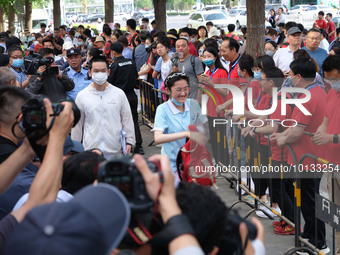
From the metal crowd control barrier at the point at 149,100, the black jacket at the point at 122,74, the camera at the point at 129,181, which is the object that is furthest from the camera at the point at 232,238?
the metal crowd control barrier at the point at 149,100

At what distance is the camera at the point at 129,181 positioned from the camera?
200 centimetres

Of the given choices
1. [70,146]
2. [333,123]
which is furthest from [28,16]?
[70,146]

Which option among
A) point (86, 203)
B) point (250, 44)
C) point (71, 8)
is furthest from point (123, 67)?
point (71, 8)

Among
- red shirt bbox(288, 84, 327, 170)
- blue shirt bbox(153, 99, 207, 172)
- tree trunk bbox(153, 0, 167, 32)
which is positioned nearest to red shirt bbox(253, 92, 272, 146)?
red shirt bbox(288, 84, 327, 170)

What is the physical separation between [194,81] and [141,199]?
24.7 feet

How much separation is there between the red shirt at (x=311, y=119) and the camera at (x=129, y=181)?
13.6ft

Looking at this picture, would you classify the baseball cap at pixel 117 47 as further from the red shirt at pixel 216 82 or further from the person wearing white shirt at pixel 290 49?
the person wearing white shirt at pixel 290 49

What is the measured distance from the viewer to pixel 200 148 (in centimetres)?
568

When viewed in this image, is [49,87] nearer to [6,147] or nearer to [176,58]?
[176,58]

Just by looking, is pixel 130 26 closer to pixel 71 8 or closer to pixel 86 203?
pixel 86 203

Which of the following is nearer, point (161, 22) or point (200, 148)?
point (200, 148)

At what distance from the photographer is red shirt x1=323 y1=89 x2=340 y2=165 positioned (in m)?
5.57

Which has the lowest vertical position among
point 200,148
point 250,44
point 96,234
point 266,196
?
point 266,196

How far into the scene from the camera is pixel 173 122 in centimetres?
600
